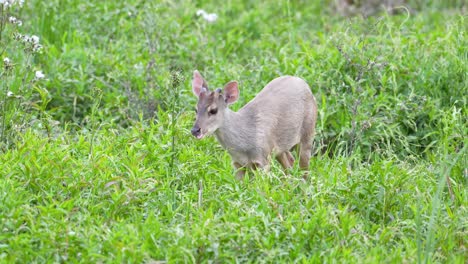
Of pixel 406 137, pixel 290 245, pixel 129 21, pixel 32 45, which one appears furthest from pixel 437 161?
pixel 129 21

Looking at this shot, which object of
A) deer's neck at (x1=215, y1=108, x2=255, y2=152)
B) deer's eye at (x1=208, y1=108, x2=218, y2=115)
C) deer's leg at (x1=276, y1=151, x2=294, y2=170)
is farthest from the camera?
deer's leg at (x1=276, y1=151, x2=294, y2=170)

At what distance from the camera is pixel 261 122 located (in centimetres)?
677

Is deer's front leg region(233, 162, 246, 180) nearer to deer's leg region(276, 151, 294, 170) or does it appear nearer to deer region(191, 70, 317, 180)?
deer region(191, 70, 317, 180)

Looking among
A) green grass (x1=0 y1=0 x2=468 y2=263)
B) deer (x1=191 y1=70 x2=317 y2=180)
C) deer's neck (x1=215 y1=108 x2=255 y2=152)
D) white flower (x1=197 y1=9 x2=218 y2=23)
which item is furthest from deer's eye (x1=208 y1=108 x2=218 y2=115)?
white flower (x1=197 y1=9 x2=218 y2=23)

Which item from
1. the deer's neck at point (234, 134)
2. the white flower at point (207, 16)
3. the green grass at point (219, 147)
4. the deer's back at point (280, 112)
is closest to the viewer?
the green grass at point (219, 147)

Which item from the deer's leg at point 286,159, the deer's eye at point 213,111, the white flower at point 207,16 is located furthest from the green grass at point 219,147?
the deer's eye at point 213,111

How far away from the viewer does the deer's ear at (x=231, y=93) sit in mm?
6672

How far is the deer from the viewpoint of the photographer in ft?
21.4

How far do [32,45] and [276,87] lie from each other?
1.79m

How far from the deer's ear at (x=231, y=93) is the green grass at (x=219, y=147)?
346 millimetres

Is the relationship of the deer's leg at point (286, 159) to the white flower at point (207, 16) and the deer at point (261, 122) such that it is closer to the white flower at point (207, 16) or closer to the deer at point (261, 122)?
the deer at point (261, 122)

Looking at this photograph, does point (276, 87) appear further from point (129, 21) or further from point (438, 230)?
point (129, 21)

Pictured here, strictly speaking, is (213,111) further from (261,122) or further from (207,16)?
(207,16)

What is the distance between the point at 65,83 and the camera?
26.2 feet
